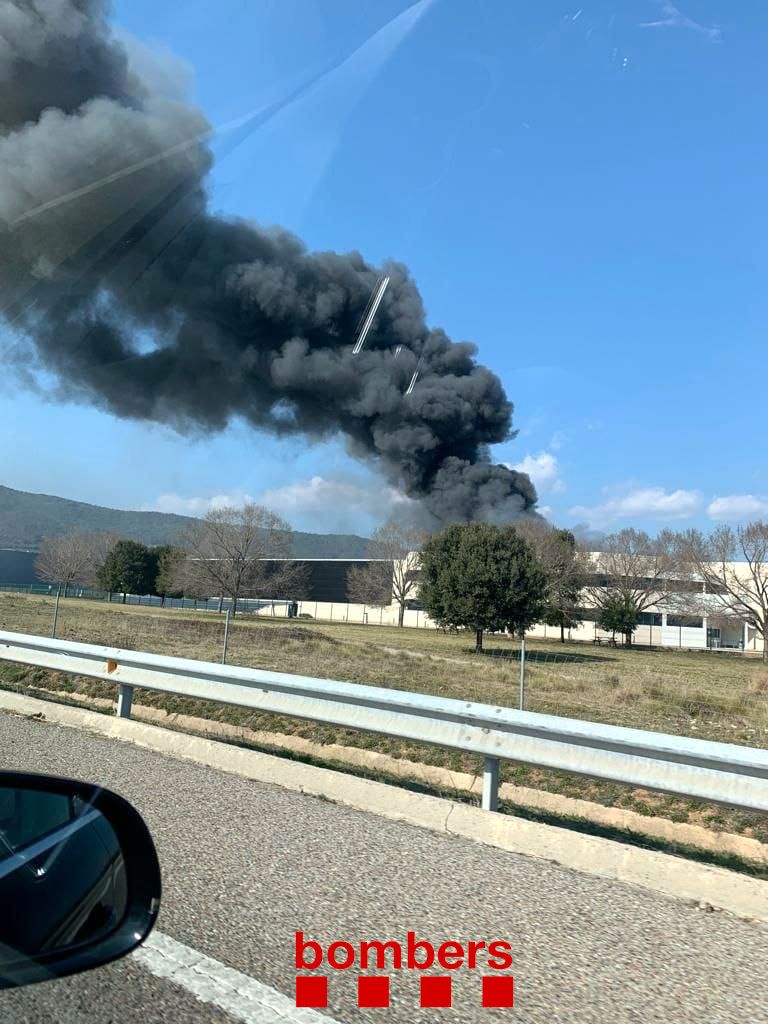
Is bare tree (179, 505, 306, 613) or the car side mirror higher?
bare tree (179, 505, 306, 613)


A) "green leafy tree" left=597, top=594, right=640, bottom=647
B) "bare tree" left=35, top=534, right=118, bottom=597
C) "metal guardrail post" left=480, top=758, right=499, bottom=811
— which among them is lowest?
"metal guardrail post" left=480, top=758, right=499, bottom=811

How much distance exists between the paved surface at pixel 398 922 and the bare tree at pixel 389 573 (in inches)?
2416

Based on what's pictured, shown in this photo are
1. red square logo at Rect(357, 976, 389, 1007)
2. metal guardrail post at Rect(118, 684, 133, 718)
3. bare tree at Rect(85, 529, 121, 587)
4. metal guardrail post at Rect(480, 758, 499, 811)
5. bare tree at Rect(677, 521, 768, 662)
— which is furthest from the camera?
bare tree at Rect(85, 529, 121, 587)

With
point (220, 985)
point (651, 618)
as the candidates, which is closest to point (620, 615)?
point (651, 618)

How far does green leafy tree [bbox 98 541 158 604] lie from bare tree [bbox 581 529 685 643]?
3193 centimetres

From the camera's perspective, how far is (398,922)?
3.22 meters

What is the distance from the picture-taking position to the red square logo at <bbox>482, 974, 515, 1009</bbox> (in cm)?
262

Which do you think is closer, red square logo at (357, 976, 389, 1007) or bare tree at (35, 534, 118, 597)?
red square logo at (357, 976, 389, 1007)

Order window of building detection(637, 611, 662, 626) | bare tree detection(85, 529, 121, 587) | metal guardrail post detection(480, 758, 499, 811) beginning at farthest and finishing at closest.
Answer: bare tree detection(85, 529, 121, 587) < window of building detection(637, 611, 662, 626) < metal guardrail post detection(480, 758, 499, 811)

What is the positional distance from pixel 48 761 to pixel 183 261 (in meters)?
26.6

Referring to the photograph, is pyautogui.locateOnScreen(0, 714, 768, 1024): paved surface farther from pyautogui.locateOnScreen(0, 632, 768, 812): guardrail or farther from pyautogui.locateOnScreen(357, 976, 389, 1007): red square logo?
pyautogui.locateOnScreen(0, 632, 768, 812): guardrail

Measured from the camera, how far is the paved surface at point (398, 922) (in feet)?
8.45

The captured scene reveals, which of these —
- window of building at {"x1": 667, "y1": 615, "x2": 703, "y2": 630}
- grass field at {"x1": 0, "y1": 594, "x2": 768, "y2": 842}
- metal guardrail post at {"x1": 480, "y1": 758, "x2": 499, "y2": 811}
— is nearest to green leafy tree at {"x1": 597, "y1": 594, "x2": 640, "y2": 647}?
window of building at {"x1": 667, "y1": 615, "x2": 703, "y2": 630}

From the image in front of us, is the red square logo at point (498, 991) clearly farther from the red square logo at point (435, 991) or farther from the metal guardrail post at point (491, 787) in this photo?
the metal guardrail post at point (491, 787)
